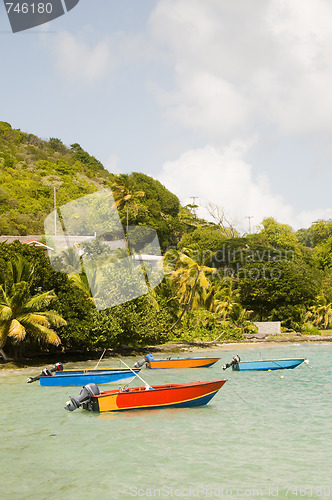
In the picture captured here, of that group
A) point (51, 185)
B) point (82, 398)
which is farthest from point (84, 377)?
point (51, 185)

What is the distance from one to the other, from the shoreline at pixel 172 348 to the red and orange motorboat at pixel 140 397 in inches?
458

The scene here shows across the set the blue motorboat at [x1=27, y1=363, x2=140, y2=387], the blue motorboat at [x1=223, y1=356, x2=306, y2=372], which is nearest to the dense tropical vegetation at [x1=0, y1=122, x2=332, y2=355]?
the blue motorboat at [x1=27, y1=363, x2=140, y2=387]

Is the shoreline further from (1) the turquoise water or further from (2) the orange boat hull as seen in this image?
(2) the orange boat hull

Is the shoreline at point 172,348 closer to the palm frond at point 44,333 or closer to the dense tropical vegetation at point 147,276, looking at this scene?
the dense tropical vegetation at point 147,276

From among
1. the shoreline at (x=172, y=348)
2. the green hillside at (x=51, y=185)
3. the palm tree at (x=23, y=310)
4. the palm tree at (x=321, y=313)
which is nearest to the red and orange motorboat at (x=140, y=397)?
the palm tree at (x=23, y=310)

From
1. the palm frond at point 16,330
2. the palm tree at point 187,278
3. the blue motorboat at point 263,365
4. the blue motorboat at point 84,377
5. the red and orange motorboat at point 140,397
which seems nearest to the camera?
the red and orange motorboat at point 140,397

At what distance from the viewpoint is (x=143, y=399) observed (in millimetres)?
16906

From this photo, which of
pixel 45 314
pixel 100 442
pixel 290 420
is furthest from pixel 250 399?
pixel 45 314

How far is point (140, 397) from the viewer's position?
55.2 ft

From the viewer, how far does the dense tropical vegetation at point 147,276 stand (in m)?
29.6

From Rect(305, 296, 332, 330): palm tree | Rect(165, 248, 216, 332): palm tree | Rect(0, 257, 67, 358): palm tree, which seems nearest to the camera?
Rect(0, 257, 67, 358): palm tree

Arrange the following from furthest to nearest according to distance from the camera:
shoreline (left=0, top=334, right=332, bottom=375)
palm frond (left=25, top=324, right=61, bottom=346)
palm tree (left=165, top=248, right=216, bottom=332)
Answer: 1. palm tree (left=165, top=248, right=216, bottom=332)
2. shoreline (left=0, top=334, right=332, bottom=375)
3. palm frond (left=25, top=324, right=61, bottom=346)

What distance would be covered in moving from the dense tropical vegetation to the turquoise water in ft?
23.4

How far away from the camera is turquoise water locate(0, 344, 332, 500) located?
10906mm
